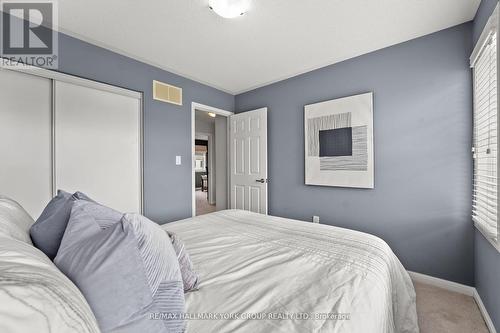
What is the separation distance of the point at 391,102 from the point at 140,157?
3.08 m

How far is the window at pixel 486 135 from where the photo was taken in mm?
1479

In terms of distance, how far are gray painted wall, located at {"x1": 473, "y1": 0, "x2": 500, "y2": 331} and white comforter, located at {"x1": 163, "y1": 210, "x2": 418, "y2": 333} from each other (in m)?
0.60

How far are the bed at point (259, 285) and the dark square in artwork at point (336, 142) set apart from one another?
1.36 meters

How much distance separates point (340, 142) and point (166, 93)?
2.45 m

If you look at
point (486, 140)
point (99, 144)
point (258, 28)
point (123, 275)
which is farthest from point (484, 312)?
point (99, 144)

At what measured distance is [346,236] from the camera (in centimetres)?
158

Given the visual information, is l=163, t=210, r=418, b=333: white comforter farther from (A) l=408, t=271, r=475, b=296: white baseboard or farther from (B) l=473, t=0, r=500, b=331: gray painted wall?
(A) l=408, t=271, r=475, b=296: white baseboard

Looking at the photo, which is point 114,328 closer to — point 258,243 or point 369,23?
point 258,243

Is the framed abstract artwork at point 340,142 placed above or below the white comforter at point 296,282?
above

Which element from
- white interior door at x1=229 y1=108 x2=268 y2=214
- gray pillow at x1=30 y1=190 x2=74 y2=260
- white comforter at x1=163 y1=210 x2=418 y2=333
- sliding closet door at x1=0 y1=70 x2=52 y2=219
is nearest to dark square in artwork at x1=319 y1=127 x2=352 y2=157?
white interior door at x1=229 y1=108 x2=268 y2=214

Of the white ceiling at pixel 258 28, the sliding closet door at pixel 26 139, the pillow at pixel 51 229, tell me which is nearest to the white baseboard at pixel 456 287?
the white ceiling at pixel 258 28

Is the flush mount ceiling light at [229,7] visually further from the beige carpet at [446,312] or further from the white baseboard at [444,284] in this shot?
the white baseboard at [444,284]

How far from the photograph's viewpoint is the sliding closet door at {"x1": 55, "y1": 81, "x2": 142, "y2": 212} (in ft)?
7.29

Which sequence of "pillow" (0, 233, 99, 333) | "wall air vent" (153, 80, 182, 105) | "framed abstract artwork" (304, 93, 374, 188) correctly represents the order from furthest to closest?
"wall air vent" (153, 80, 182, 105) < "framed abstract artwork" (304, 93, 374, 188) < "pillow" (0, 233, 99, 333)
